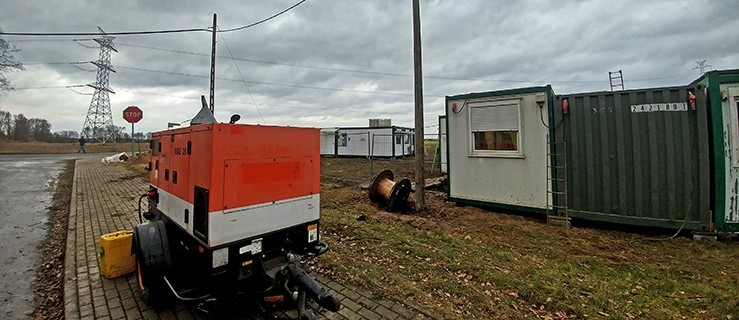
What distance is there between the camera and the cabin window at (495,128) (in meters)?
6.69

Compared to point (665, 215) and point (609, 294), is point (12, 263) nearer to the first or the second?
point (609, 294)

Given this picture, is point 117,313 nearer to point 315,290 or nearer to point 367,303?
point 315,290

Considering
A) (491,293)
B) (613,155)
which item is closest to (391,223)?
(491,293)

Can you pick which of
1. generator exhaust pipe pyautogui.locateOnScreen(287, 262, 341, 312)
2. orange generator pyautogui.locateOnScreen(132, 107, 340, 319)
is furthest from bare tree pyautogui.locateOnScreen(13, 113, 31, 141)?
generator exhaust pipe pyautogui.locateOnScreen(287, 262, 341, 312)

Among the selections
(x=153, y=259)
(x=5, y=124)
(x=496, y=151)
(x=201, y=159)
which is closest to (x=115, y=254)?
(x=153, y=259)

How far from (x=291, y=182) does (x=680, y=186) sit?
22.1 ft

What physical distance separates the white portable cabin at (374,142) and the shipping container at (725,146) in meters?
19.9

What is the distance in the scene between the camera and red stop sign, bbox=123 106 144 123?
64.5 feet

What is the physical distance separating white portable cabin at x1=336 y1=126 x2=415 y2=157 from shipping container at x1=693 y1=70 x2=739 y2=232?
65.2ft

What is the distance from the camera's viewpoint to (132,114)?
65.1 ft

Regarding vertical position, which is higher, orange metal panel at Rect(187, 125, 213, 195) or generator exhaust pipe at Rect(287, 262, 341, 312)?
orange metal panel at Rect(187, 125, 213, 195)

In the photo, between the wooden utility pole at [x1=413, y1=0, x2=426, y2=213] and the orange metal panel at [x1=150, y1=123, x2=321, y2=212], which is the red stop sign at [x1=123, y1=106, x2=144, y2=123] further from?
the orange metal panel at [x1=150, y1=123, x2=321, y2=212]

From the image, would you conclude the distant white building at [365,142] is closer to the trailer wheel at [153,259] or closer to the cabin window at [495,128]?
the cabin window at [495,128]

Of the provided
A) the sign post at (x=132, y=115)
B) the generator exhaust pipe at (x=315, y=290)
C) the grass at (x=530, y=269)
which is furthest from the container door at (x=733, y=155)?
the sign post at (x=132, y=115)
